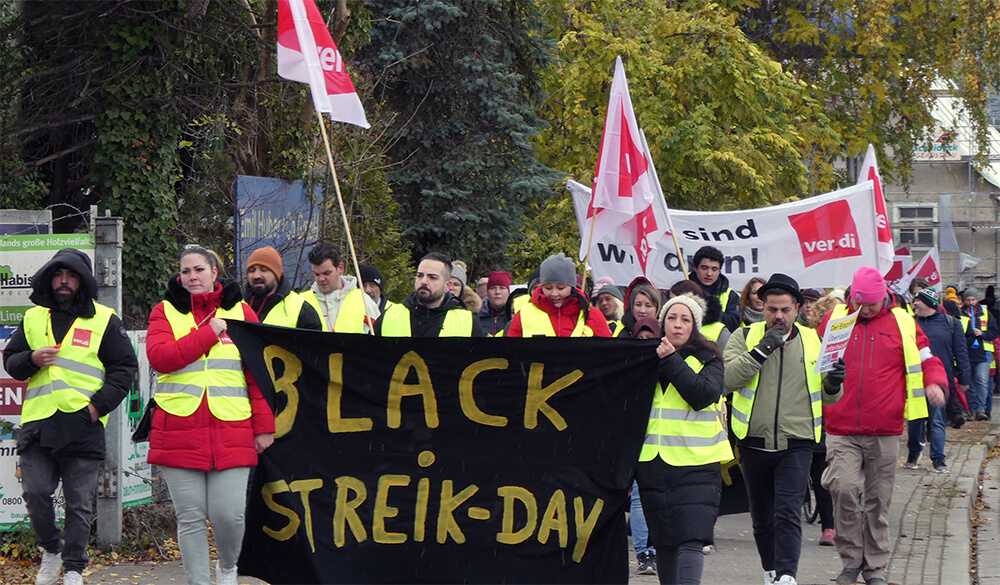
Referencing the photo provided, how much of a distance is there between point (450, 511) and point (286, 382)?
1.08 metres

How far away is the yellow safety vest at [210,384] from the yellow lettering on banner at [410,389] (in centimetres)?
73

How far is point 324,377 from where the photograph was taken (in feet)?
21.6

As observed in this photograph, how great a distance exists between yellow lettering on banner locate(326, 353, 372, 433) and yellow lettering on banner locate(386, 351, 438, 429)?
0.14 meters

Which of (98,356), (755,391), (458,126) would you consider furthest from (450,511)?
(458,126)

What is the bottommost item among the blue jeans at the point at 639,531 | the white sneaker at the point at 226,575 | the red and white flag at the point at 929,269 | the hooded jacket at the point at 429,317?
the blue jeans at the point at 639,531

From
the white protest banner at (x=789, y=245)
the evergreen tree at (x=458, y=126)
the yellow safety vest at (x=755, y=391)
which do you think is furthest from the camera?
the evergreen tree at (x=458, y=126)

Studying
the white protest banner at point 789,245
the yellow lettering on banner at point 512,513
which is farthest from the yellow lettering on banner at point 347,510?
the white protest banner at point 789,245

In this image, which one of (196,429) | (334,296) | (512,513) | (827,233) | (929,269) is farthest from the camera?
(929,269)

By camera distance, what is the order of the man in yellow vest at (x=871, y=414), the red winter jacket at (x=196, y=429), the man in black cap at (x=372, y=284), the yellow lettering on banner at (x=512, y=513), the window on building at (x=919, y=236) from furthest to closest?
the window on building at (x=919, y=236) → the man in black cap at (x=372, y=284) → the man in yellow vest at (x=871, y=414) → the yellow lettering on banner at (x=512, y=513) → the red winter jacket at (x=196, y=429)

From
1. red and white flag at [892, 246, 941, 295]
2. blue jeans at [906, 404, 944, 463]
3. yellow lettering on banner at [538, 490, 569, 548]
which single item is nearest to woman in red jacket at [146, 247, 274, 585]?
yellow lettering on banner at [538, 490, 569, 548]

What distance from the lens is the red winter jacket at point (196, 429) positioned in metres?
6.33

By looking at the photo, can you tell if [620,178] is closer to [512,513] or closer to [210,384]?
[512,513]

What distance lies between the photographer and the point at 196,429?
20.8 ft

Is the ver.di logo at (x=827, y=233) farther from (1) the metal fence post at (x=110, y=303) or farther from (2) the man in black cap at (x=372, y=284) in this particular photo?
(1) the metal fence post at (x=110, y=303)
